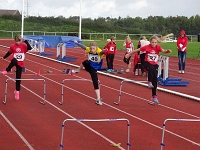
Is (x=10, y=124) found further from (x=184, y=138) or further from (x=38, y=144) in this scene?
(x=184, y=138)

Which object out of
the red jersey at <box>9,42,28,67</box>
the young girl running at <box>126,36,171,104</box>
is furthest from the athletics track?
the red jersey at <box>9,42,28,67</box>

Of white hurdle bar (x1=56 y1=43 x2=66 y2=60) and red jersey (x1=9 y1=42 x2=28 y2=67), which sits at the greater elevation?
red jersey (x1=9 y1=42 x2=28 y2=67)

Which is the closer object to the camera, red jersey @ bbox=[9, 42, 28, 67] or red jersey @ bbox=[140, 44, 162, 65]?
red jersey @ bbox=[140, 44, 162, 65]

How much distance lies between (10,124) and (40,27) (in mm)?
72906

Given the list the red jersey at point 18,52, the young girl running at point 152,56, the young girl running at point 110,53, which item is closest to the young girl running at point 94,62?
the young girl running at point 152,56

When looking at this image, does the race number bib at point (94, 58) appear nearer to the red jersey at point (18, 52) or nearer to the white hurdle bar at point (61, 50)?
the red jersey at point (18, 52)

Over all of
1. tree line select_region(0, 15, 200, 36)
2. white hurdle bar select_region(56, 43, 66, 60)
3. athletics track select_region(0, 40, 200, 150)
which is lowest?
athletics track select_region(0, 40, 200, 150)

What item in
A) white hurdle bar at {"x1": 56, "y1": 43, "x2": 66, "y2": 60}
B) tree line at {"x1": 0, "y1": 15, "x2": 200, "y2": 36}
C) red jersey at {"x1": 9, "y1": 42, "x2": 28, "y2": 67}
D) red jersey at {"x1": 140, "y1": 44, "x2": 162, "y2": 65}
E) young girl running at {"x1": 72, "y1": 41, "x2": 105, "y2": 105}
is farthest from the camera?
tree line at {"x1": 0, "y1": 15, "x2": 200, "y2": 36}

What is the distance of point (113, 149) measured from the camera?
31.3 ft

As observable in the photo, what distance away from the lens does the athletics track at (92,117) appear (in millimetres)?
10055

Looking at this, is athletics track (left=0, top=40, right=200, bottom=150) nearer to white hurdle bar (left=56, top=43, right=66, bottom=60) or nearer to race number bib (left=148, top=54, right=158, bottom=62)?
race number bib (left=148, top=54, right=158, bottom=62)

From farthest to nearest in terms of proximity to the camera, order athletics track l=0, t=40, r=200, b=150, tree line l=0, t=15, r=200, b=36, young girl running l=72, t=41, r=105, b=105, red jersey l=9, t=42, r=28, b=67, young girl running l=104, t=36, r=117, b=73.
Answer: tree line l=0, t=15, r=200, b=36 → young girl running l=104, t=36, r=117, b=73 → red jersey l=9, t=42, r=28, b=67 → young girl running l=72, t=41, r=105, b=105 → athletics track l=0, t=40, r=200, b=150

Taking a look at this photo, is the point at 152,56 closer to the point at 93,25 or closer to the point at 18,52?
the point at 18,52

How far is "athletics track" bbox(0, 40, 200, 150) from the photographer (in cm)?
1005
